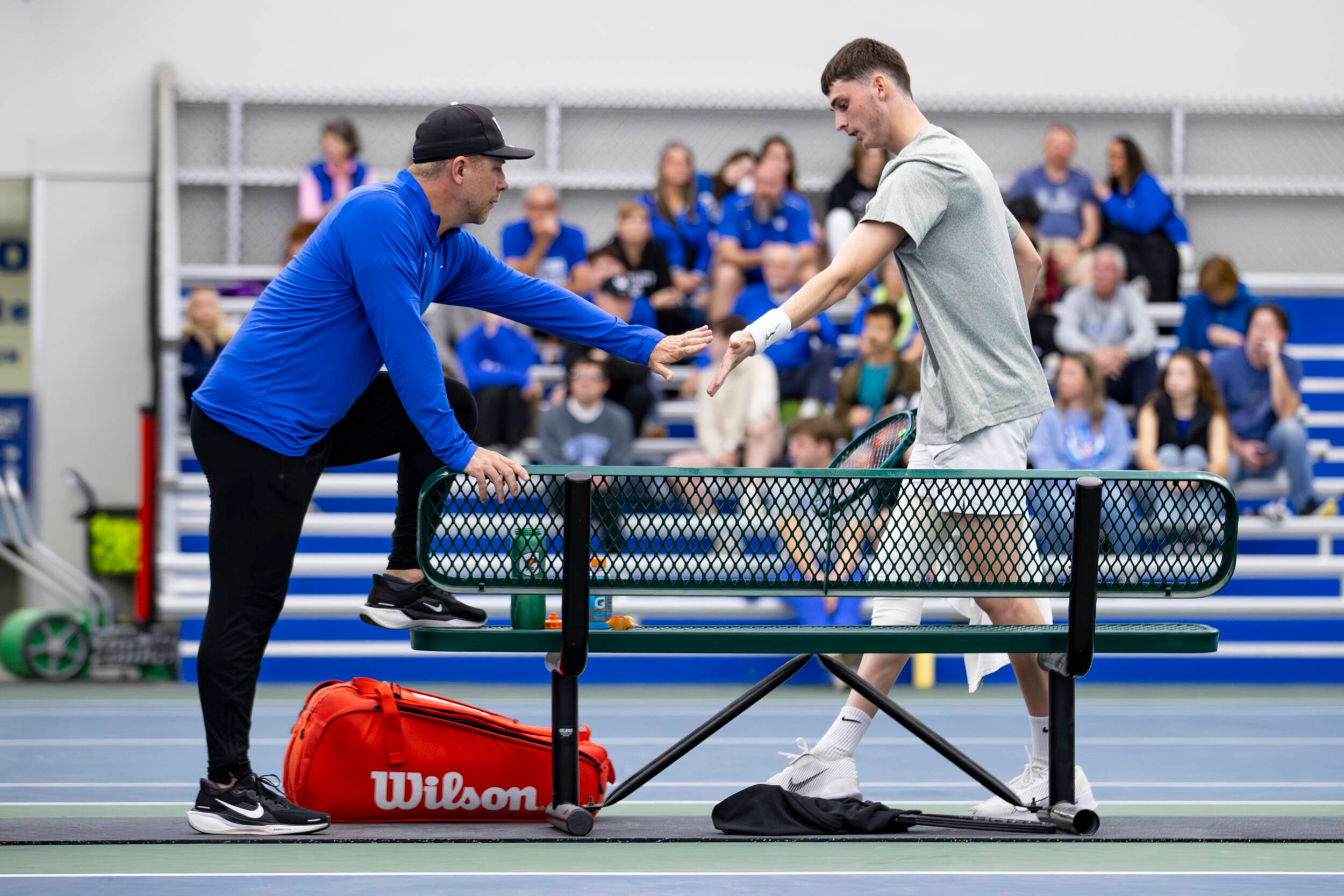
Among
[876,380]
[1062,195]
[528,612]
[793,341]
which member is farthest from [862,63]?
[1062,195]

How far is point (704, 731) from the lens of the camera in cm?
420

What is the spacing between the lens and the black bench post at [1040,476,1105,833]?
4027 millimetres

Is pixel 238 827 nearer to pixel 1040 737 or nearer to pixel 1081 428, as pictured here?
pixel 1040 737

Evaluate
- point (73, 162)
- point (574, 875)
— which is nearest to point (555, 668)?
point (574, 875)

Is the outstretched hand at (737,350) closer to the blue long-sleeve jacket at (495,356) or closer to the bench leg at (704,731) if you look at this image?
the bench leg at (704,731)

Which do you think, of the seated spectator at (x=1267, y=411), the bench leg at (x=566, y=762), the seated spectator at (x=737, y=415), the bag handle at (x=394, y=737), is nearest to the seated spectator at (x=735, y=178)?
the seated spectator at (x=737, y=415)

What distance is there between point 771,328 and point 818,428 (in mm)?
4980

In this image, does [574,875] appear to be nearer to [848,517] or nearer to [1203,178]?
[848,517]

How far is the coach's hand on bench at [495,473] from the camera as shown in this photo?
12.5 feet

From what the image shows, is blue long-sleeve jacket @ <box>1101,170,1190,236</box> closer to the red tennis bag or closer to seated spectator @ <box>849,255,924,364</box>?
seated spectator @ <box>849,255,924,364</box>

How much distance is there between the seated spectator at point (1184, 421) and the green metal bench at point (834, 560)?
5.73 m

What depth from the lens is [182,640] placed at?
9.33 meters

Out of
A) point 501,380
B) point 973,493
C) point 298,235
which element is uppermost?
point 298,235

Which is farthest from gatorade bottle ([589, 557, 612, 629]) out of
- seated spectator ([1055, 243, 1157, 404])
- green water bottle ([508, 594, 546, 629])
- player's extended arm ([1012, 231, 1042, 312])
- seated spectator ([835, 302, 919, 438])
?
seated spectator ([1055, 243, 1157, 404])
